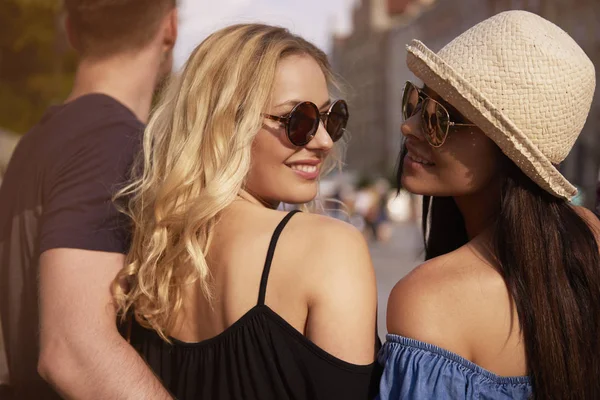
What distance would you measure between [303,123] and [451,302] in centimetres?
64

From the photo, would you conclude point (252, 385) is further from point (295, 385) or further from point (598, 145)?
point (598, 145)

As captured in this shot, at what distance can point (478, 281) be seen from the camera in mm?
1730

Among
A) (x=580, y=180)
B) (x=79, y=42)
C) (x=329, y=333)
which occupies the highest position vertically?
(x=79, y=42)

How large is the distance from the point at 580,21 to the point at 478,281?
27.9 meters

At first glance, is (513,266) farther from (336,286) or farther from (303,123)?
(303,123)

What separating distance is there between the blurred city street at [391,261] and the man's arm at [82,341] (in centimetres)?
570

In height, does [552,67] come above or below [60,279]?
above

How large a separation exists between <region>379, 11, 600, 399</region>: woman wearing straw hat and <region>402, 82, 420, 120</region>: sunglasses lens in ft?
0.49

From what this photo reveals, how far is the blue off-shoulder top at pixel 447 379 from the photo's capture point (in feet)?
5.62

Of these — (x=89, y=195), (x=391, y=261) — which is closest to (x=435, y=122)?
(x=89, y=195)

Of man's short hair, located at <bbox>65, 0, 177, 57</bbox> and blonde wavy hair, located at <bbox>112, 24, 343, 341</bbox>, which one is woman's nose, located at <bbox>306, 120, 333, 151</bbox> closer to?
blonde wavy hair, located at <bbox>112, 24, 343, 341</bbox>

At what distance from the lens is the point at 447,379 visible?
1.72 m

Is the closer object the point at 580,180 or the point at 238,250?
the point at 238,250

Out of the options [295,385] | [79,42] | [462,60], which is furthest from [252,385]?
[79,42]
